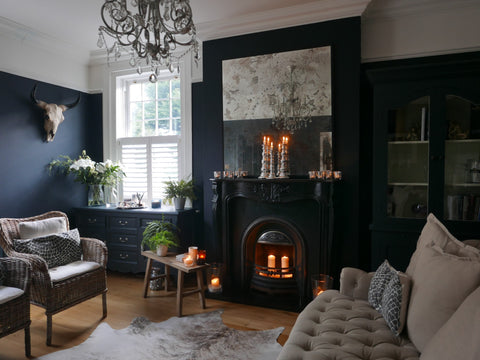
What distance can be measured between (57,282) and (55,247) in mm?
418

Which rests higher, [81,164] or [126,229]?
[81,164]

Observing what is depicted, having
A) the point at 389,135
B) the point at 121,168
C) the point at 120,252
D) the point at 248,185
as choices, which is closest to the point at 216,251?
the point at 248,185

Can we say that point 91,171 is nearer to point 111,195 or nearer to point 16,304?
point 111,195

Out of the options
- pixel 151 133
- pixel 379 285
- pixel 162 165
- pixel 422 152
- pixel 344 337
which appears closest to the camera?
pixel 344 337

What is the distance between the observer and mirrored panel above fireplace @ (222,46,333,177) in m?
3.61

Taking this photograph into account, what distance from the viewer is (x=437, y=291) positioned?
1689mm

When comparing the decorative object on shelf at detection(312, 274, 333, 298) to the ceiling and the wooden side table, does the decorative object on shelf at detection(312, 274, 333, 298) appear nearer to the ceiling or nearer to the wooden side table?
the wooden side table

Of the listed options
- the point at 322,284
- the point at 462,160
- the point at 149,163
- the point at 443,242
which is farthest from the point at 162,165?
the point at 443,242

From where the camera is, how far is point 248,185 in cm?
377

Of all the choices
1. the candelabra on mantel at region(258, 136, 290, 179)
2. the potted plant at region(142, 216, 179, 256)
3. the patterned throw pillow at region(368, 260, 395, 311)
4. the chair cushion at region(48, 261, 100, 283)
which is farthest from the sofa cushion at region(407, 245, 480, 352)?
the chair cushion at region(48, 261, 100, 283)

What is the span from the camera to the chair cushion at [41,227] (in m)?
3.27

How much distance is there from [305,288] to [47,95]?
3918mm

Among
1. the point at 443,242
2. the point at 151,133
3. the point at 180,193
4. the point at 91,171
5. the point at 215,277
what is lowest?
the point at 215,277

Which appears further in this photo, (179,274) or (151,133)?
(151,133)
